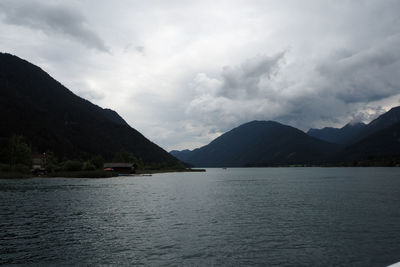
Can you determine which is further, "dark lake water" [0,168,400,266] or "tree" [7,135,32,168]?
"tree" [7,135,32,168]

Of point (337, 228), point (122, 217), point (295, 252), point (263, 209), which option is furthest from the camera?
point (263, 209)

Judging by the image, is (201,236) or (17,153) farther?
(17,153)

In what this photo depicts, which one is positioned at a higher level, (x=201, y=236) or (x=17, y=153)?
(x=17, y=153)

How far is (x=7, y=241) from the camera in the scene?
3081 centimetres

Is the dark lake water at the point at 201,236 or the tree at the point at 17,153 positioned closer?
the dark lake water at the point at 201,236

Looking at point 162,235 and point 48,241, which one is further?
point 162,235

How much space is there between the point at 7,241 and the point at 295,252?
2905 cm

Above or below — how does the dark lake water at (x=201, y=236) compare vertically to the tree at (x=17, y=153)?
below

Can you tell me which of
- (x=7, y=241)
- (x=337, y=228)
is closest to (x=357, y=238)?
(x=337, y=228)

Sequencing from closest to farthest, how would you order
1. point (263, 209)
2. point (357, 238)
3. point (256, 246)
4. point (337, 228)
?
point (256, 246) < point (357, 238) < point (337, 228) < point (263, 209)

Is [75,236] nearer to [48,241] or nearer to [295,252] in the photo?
[48,241]

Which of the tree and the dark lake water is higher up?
the tree

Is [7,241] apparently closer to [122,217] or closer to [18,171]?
[122,217]

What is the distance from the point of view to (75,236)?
3350cm
